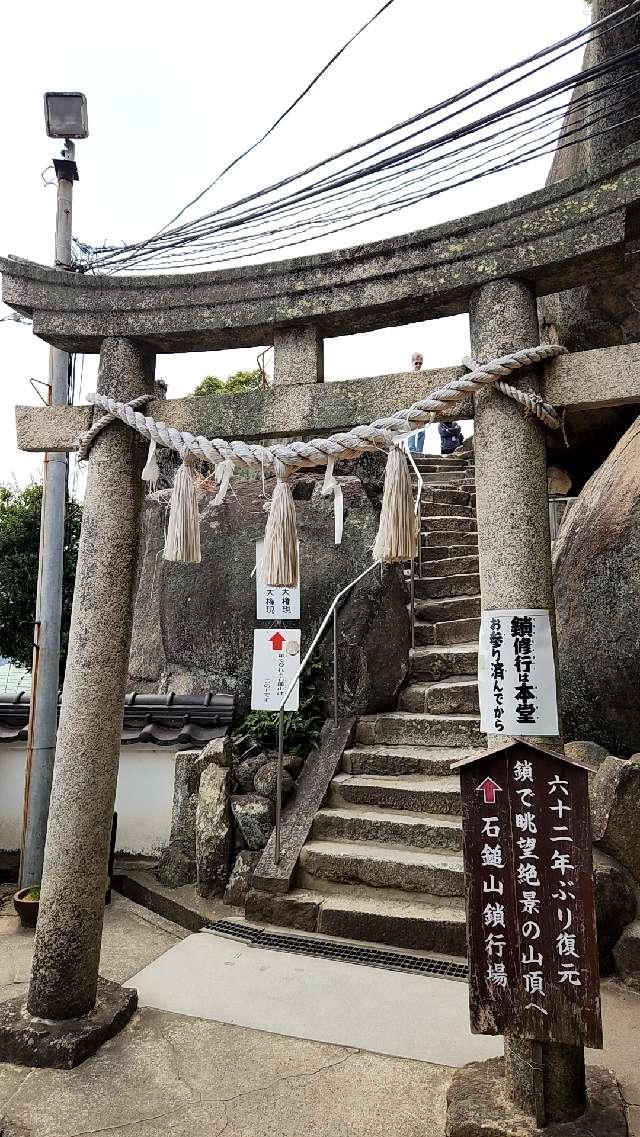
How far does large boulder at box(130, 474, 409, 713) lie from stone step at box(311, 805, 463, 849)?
56.8 inches

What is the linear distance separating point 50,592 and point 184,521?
321 centimetres

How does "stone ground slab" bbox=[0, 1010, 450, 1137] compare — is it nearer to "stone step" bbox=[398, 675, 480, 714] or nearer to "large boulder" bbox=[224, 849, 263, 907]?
"large boulder" bbox=[224, 849, 263, 907]

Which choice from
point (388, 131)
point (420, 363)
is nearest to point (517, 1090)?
point (388, 131)

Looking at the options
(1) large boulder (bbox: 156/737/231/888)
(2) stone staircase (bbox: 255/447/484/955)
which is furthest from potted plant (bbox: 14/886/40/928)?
(2) stone staircase (bbox: 255/447/484/955)

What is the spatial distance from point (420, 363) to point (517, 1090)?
38.0ft

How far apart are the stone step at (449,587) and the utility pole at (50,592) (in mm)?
4484

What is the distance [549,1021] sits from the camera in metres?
2.63

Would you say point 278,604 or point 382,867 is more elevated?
point 278,604

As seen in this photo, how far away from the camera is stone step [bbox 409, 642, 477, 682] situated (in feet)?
24.1

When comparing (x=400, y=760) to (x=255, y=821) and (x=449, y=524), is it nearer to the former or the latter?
(x=255, y=821)

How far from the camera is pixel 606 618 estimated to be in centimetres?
570

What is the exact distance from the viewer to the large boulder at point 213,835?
570 centimetres

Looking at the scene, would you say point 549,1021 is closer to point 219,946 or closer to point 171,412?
point 219,946

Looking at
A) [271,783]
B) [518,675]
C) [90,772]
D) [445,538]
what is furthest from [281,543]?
[445,538]
